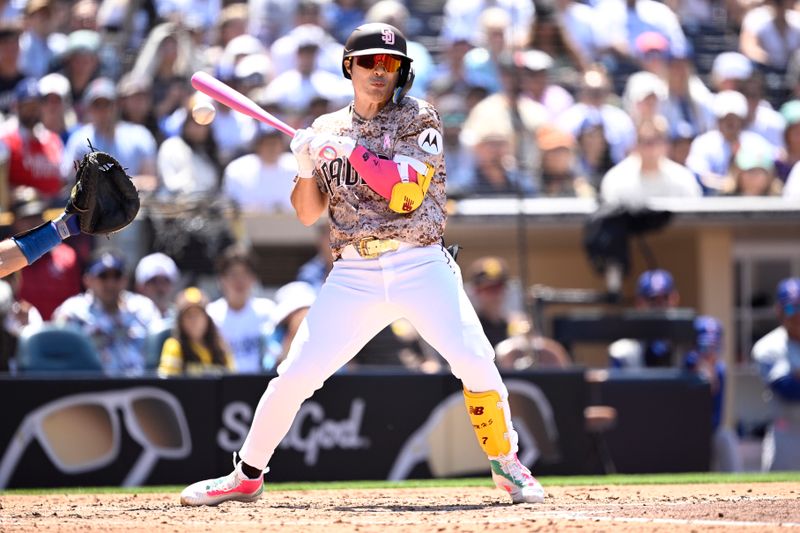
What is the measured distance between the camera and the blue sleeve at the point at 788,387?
9.89m

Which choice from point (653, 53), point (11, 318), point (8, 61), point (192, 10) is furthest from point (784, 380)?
point (8, 61)

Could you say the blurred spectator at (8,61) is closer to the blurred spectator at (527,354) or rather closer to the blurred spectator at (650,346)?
the blurred spectator at (527,354)

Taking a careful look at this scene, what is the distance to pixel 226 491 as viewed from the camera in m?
6.05

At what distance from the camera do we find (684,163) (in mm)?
12680

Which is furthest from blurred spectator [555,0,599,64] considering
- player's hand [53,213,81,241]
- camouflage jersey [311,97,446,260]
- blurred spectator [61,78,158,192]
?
player's hand [53,213,81,241]

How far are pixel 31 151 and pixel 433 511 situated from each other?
6.28 meters

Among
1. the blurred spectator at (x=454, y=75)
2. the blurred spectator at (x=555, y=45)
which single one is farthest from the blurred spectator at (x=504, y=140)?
the blurred spectator at (x=555, y=45)

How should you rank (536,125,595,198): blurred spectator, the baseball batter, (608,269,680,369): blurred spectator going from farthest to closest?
(536,125,595,198): blurred spectator → (608,269,680,369): blurred spectator → the baseball batter

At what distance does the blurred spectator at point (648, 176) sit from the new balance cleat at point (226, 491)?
247 inches

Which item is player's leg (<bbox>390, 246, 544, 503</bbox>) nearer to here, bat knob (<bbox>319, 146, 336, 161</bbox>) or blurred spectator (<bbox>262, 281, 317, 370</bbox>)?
bat knob (<bbox>319, 146, 336, 161</bbox>)

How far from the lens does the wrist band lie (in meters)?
5.89

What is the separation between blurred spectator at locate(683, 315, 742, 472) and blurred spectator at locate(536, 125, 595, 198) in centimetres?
186

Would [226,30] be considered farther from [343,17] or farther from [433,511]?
[433,511]

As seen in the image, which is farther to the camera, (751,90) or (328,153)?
A: (751,90)
